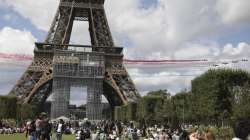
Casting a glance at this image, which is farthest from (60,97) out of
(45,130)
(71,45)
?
(45,130)

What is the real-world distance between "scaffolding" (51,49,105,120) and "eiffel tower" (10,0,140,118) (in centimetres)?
81

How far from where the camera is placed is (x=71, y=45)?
7975 centimetres

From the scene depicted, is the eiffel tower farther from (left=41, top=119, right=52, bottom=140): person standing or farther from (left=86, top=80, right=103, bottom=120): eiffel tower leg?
(left=41, top=119, right=52, bottom=140): person standing

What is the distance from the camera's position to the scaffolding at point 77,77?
7719cm

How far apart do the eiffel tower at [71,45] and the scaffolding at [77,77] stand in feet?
2.67

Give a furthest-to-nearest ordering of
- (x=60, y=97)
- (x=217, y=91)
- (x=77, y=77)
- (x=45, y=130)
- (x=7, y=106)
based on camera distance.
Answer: (x=77, y=77), (x=60, y=97), (x=7, y=106), (x=217, y=91), (x=45, y=130)

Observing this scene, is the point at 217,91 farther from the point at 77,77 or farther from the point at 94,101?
the point at 77,77

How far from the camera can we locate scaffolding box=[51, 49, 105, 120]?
3039 inches

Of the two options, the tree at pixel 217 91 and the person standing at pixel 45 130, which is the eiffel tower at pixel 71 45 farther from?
the person standing at pixel 45 130

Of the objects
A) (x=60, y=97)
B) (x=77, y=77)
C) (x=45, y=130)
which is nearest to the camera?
(x=45, y=130)

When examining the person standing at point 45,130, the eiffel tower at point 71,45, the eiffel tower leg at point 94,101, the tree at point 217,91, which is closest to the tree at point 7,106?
the eiffel tower at point 71,45

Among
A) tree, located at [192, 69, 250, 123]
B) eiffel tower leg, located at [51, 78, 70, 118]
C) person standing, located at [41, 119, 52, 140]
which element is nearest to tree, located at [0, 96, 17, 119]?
eiffel tower leg, located at [51, 78, 70, 118]

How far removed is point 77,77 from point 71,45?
5005 mm

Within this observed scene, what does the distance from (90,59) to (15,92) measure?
45.1ft
